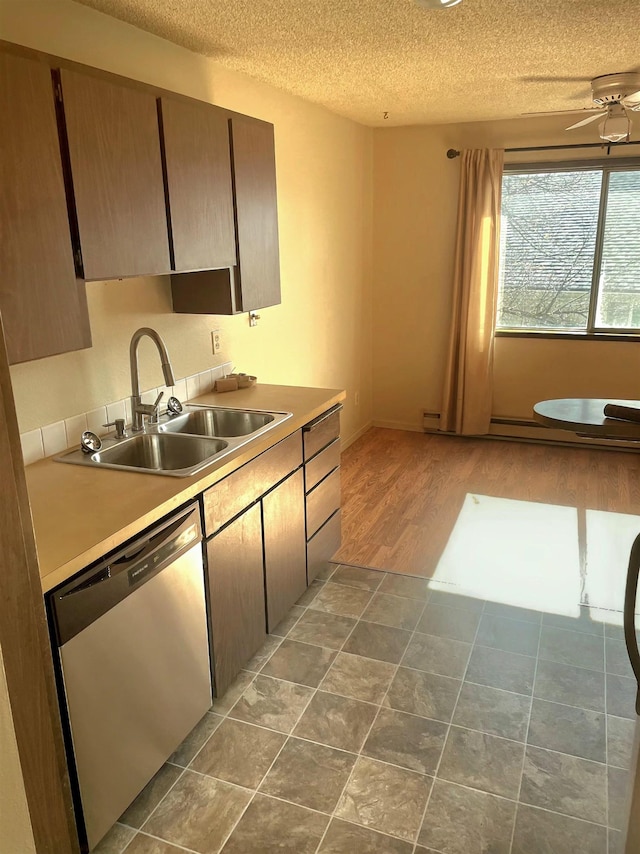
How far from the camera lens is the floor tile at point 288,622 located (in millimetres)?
2797

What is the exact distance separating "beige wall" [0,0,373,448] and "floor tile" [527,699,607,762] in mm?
2013

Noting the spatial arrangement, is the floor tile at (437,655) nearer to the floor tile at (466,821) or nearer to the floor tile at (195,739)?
the floor tile at (466,821)

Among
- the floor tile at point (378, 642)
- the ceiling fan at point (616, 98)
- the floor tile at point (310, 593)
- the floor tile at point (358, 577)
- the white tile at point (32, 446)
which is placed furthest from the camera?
the ceiling fan at point (616, 98)

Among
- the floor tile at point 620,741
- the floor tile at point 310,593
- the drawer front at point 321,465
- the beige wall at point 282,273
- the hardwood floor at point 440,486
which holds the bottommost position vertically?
the floor tile at point 620,741

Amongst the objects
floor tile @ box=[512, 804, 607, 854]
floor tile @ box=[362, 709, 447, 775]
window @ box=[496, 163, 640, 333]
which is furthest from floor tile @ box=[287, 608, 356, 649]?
window @ box=[496, 163, 640, 333]

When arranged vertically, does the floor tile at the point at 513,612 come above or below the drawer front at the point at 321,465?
below

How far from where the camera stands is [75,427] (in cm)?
239

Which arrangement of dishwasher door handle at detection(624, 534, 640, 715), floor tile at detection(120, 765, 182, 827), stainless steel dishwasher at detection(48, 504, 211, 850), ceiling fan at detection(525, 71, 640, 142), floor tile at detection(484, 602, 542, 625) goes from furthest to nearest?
ceiling fan at detection(525, 71, 640, 142), floor tile at detection(484, 602, 542, 625), floor tile at detection(120, 765, 182, 827), stainless steel dishwasher at detection(48, 504, 211, 850), dishwasher door handle at detection(624, 534, 640, 715)

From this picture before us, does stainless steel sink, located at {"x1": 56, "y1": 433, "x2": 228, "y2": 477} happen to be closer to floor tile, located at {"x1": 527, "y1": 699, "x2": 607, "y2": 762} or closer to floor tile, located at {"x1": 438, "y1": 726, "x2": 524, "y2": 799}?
floor tile, located at {"x1": 438, "y1": 726, "x2": 524, "y2": 799}

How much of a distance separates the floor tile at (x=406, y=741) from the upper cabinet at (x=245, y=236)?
178cm

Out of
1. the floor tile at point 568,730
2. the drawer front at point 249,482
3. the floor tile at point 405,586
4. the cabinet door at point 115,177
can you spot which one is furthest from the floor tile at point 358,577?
the cabinet door at point 115,177

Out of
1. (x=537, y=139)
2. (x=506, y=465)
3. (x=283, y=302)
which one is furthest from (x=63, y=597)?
(x=537, y=139)

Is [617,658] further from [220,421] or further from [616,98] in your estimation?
[616,98]

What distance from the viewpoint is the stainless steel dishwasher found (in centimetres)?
160
